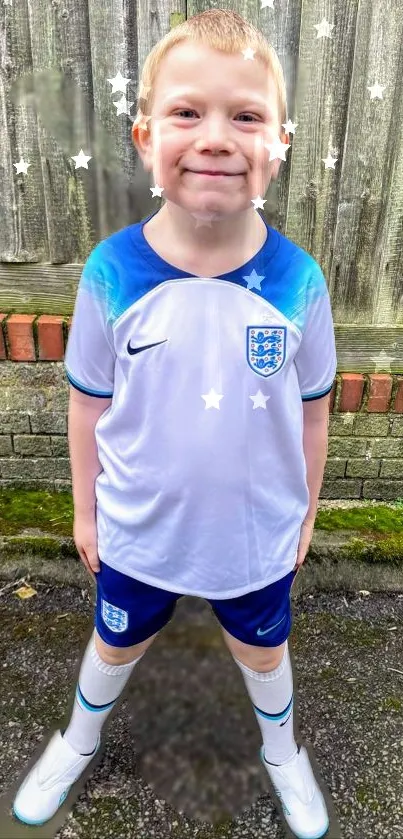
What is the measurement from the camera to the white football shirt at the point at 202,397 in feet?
4.59

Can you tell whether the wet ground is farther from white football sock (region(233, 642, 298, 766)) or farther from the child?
the child

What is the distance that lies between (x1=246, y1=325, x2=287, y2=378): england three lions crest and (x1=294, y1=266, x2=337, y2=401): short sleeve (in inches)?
3.0

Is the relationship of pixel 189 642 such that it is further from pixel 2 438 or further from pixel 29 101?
pixel 29 101

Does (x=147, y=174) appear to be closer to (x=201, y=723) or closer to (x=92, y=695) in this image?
(x=92, y=695)

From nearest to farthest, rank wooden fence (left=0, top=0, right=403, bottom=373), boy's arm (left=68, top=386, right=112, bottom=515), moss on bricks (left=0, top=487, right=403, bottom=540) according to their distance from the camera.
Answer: boy's arm (left=68, top=386, right=112, bottom=515) < wooden fence (left=0, top=0, right=403, bottom=373) < moss on bricks (left=0, top=487, right=403, bottom=540)

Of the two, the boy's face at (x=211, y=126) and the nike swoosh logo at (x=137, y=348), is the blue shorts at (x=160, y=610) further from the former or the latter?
the boy's face at (x=211, y=126)

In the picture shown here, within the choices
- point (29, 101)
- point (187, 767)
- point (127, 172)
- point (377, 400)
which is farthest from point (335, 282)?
point (187, 767)

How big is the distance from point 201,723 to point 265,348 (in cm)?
136

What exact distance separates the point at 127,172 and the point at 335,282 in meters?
0.91

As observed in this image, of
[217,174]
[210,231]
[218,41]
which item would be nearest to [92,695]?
[210,231]

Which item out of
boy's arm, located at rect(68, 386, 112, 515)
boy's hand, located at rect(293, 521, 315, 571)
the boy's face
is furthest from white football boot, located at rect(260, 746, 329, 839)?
the boy's face

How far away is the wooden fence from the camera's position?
2.38 m

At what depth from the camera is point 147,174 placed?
2.26 metres

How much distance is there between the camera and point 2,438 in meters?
3.01
